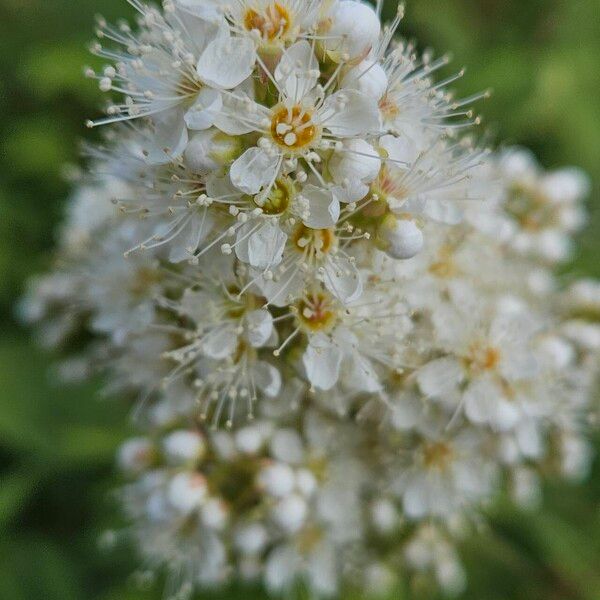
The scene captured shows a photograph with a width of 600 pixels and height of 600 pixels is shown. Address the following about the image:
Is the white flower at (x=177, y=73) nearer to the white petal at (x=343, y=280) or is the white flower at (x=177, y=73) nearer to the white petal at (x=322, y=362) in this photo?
the white petal at (x=343, y=280)

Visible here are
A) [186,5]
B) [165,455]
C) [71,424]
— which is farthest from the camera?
[71,424]

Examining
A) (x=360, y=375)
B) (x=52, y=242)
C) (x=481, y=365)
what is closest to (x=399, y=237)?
(x=360, y=375)

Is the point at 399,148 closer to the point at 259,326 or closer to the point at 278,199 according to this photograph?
the point at 278,199

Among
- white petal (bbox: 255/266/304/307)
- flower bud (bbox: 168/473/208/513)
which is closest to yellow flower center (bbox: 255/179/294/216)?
white petal (bbox: 255/266/304/307)

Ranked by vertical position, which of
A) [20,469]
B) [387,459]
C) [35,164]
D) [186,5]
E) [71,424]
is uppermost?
[186,5]

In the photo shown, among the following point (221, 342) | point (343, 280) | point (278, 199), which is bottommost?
point (221, 342)

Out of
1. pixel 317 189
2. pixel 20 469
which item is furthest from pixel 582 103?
pixel 20 469

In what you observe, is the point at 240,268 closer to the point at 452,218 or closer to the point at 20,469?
the point at 452,218
